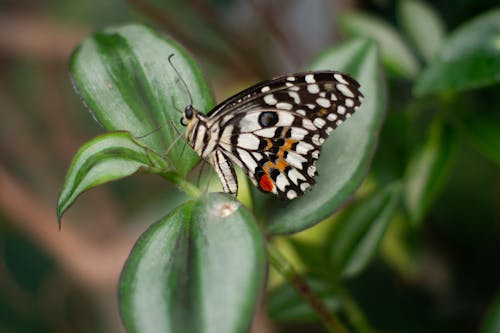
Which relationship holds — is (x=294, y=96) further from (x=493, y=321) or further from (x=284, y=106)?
(x=493, y=321)

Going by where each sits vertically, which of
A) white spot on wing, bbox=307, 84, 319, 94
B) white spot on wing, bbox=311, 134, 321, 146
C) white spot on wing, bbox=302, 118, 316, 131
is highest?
white spot on wing, bbox=307, 84, 319, 94

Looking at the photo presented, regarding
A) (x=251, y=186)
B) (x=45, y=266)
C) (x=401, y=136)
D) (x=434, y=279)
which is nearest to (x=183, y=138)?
(x=251, y=186)

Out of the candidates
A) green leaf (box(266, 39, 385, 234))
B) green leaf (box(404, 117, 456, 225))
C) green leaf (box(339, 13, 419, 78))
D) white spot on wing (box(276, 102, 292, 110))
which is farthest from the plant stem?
green leaf (box(339, 13, 419, 78))

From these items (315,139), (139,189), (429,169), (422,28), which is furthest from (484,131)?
(139,189)

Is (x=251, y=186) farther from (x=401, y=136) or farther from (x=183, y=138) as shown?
(x=401, y=136)

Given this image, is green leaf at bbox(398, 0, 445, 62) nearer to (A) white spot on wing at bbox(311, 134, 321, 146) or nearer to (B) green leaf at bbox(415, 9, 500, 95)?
(B) green leaf at bbox(415, 9, 500, 95)

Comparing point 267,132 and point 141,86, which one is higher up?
point 141,86
